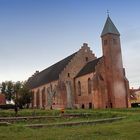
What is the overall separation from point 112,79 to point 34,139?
48715 mm

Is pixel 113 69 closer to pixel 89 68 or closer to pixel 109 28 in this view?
pixel 89 68

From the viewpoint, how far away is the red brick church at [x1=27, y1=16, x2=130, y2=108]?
60062 mm

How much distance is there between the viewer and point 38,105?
274ft

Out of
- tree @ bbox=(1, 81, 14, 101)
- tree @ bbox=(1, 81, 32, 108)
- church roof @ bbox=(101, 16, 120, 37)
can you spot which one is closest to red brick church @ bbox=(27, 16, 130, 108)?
church roof @ bbox=(101, 16, 120, 37)

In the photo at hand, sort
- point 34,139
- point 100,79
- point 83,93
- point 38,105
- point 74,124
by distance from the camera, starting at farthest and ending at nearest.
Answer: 1. point 38,105
2. point 83,93
3. point 100,79
4. point 74,124
5. point 34,139

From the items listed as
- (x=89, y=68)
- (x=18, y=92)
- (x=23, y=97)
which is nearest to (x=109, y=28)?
(x=89, y=68)

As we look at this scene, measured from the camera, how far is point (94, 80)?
5941 cm

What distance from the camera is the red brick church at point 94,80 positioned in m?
60.1

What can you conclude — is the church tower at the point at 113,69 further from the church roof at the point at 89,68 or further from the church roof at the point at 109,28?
the church roof at the point at 89,68

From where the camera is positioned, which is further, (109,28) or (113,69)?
(109,28)

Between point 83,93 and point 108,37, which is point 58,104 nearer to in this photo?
point 83,93

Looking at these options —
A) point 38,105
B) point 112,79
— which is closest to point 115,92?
point 112,79

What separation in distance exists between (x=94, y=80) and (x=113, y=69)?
491 centimetres

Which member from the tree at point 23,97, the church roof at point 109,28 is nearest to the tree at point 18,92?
the tree at point 23,97
